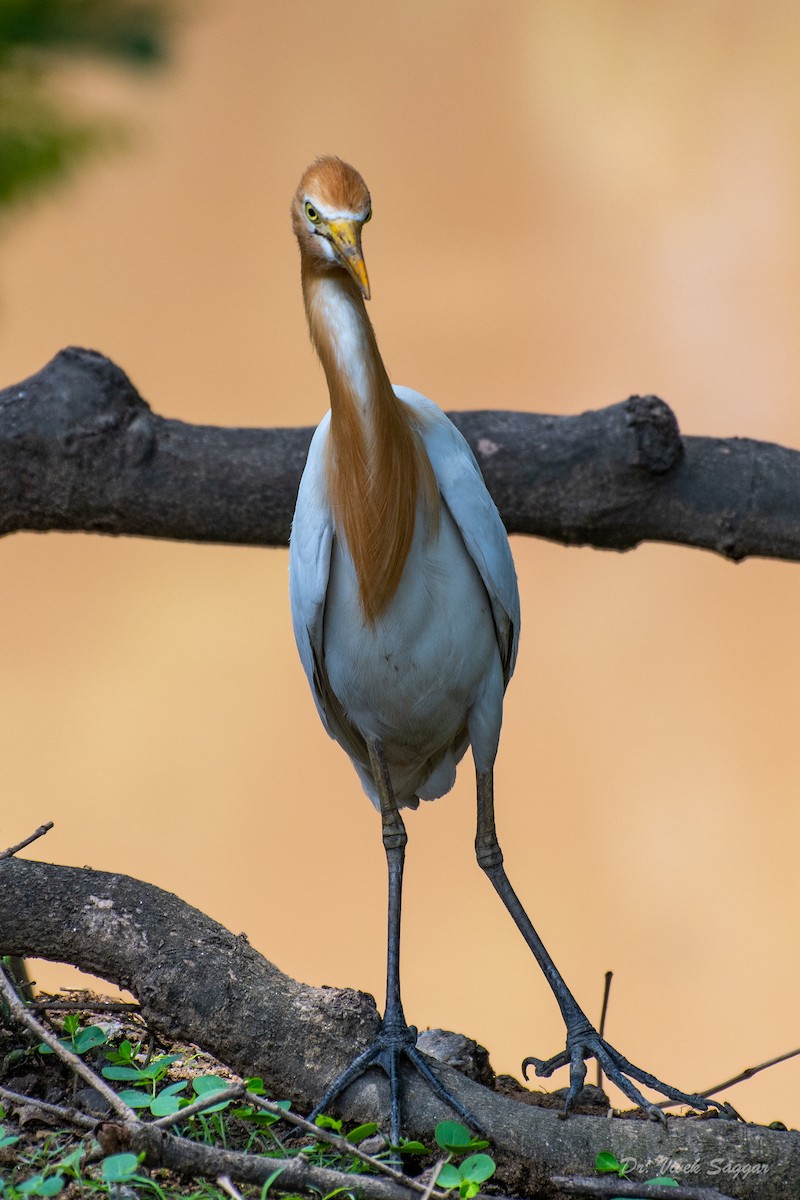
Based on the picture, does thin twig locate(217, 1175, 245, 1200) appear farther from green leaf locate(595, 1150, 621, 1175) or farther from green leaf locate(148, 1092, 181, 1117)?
green leaf locate(595, 1150, 621, 1175)

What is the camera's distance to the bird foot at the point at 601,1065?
1233 mm

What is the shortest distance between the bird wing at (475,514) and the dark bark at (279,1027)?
1.40 ft

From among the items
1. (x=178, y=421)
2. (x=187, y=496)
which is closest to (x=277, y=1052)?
(x=187, y=496)

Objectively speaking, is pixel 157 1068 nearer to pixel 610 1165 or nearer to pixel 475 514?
pixel 610 1165

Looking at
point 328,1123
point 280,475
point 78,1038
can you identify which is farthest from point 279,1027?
point 280,475

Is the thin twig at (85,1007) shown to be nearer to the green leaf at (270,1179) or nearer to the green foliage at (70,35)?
the green leaf at (270,1179)

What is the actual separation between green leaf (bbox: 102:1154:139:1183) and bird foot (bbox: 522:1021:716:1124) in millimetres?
453

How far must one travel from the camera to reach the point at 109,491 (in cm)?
149

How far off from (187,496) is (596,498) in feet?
1.57

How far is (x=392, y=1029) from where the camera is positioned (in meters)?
1.21

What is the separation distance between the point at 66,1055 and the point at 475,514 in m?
0.64

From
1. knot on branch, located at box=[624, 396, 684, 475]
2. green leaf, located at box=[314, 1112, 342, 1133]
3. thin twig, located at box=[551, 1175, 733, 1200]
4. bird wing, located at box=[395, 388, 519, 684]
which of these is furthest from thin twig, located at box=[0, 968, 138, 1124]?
knot on branch, located at box=[624, 396, 684, 475]

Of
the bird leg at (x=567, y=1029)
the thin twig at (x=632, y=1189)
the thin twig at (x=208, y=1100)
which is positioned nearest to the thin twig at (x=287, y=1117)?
the thin twig at (x=208, y=1100)

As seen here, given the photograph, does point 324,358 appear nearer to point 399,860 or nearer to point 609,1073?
point 399,860
